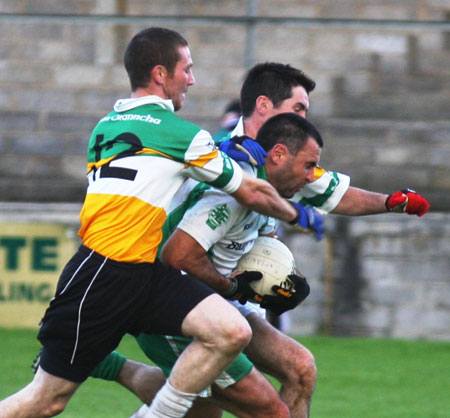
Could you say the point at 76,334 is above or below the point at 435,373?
above

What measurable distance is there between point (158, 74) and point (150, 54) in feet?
0.32

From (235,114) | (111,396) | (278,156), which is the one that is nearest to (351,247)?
(235,114)

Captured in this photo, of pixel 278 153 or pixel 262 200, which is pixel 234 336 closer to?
pixel 262 200

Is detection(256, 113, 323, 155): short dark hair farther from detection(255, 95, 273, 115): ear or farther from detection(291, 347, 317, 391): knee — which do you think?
detection(291, 347, 317, 391): knee

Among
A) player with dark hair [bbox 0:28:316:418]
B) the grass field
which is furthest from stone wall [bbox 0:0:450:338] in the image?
player with dark hair [bbox 0:28:316:418]

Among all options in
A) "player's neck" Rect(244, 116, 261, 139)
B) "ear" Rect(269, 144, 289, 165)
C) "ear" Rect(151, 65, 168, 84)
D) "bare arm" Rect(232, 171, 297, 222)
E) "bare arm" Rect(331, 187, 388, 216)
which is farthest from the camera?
"bare arm" Rect(331, 187, 388, 216)

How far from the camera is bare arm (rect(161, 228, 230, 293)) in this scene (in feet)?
17.7

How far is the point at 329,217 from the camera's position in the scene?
1025 cm

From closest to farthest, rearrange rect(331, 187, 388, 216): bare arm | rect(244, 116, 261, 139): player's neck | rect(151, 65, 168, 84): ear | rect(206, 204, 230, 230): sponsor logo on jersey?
rect(151, 65, 168, 84): ear → rect(206, 204, 230, 230): sponsor logo on jersey → rect(244, 116, 261, 139): player's neck → rect(331, 187, 388, 216): bare arm

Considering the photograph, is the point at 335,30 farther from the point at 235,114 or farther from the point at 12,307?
the point at 12,307

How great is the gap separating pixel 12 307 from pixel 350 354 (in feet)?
9.68

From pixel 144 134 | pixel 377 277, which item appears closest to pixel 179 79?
pixel 144 134

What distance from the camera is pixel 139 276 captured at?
5.15m

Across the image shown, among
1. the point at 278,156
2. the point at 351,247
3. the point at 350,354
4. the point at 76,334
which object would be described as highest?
the point at 278,156
